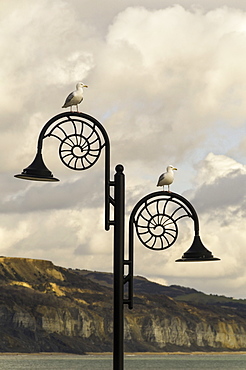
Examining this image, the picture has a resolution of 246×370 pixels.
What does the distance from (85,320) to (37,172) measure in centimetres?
15909

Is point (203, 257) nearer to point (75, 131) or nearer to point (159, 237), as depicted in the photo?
point (159, 237)

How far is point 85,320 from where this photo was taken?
541 ft

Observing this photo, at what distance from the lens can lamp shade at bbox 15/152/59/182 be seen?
320 inches

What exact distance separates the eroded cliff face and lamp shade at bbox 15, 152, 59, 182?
151 metres

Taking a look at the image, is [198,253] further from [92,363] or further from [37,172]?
[92,363]

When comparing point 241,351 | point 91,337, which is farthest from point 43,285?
point 241,351

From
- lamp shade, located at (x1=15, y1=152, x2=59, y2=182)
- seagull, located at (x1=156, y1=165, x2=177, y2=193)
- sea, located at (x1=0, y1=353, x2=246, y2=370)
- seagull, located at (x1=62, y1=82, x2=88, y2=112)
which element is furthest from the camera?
sea, located at (x1=0, y1=353, x2=246, y2=370)

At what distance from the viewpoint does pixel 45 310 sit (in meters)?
161

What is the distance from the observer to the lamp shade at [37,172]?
8.14m

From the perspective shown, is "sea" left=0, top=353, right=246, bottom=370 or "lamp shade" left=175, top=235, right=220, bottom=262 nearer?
"lamp shade" left=175, top=235, right=220, bottom=262

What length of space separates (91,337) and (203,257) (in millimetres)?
164074

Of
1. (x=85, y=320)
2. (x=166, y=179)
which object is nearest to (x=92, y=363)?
(x=85, y=320)

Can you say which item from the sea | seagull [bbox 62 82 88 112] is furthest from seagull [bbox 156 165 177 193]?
the sea

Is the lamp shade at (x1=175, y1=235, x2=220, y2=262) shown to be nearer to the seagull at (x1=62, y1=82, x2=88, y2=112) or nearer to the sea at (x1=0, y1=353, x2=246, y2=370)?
the seagull at (x1=62, y1=82, x2=88, y2=112)
